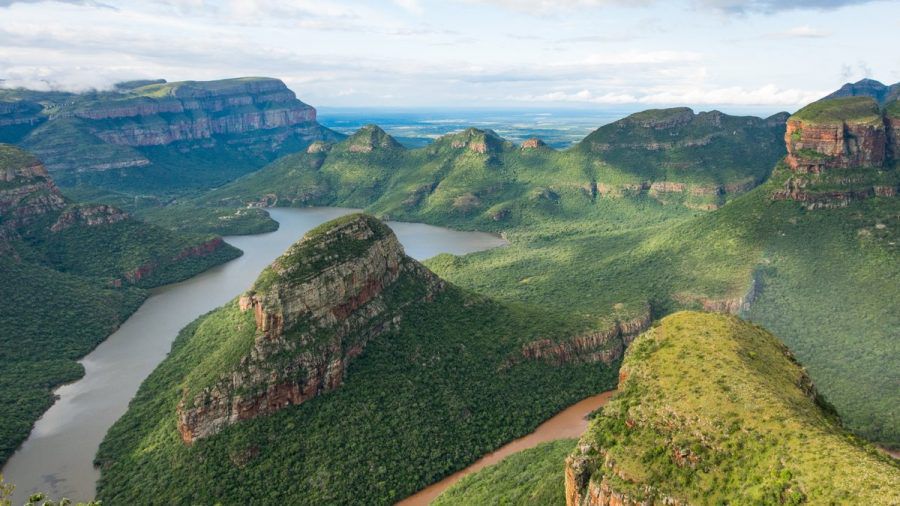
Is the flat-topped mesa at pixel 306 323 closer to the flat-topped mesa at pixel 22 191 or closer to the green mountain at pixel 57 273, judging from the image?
the green mountain at pixel 57 273

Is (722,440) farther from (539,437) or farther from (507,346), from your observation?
(507,346)

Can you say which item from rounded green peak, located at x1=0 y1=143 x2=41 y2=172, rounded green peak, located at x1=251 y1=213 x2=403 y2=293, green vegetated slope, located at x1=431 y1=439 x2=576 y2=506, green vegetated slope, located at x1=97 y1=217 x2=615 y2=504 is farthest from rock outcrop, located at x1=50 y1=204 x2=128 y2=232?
green vegetated slope, located at x1=431 y1=439 x2=576 y2=506

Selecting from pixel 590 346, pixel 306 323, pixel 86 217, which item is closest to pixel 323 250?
pixel 306 323

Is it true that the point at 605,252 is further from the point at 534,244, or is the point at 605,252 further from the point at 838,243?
the point at 838,243

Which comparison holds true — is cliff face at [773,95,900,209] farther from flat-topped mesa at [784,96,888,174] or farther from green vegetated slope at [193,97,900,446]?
green vegetated slope at [193,97,900,446]

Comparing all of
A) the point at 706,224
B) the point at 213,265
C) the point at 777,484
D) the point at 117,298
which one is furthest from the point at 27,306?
the point at 706,224

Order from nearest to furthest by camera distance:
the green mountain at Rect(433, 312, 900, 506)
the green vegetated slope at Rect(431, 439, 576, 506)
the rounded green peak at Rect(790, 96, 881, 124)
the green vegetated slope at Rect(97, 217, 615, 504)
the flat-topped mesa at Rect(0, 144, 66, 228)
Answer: the green mountain at Rect(433, 312, 900, 506) < the green vegetated slope at Rect(431, 439, 576, 506) < the green vegetated slope at Rect(97, 217, 615, 504) < the rounded green peak at Rect(790, 96, 881, 124) < the flat-topped mesa at Rect(0, 144, 66, 228)
